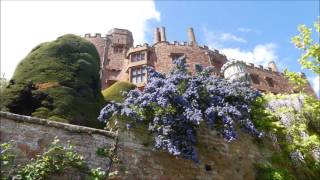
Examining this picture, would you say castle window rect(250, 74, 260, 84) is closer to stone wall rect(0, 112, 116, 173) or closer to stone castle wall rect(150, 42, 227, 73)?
stone castle wall rect(150, 42, 227, 73)

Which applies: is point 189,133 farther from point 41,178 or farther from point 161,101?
point 41,178

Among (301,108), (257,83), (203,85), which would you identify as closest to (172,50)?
(257,83)

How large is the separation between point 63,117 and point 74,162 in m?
3.53

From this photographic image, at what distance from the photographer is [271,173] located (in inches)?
425

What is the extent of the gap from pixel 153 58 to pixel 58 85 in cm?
2310

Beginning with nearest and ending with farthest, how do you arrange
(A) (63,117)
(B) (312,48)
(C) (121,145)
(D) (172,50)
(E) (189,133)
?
(C) (121,145)
(E) (189,133)
(A) (63,117)
(B) (312,48)
(D) (172,50)

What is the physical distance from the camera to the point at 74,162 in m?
7.62

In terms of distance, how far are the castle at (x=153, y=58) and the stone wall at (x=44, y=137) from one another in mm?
22876

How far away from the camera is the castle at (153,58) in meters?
33.9

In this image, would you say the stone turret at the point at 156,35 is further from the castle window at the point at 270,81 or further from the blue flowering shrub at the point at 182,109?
the blue flowering shrub at the point at 182,109

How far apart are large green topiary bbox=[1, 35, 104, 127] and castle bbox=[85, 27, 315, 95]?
17112 mm

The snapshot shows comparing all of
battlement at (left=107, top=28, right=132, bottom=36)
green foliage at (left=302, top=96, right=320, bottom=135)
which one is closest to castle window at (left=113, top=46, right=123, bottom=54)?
battlement at (left=107, top=28, right=132, bottom=36)

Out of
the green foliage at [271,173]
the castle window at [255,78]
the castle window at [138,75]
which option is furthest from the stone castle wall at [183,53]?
the green foliage at [271,173]

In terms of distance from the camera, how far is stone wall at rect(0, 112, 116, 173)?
289 inches
